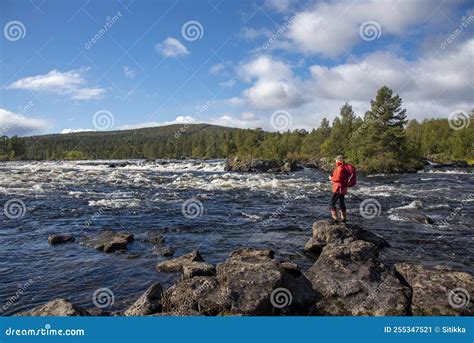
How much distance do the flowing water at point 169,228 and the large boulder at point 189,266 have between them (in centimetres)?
38

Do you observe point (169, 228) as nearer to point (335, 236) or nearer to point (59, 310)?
point (335, 236)

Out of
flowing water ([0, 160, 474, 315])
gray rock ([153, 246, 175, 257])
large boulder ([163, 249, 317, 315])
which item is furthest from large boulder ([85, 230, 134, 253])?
large boulder ([163, 249, 317, 315])

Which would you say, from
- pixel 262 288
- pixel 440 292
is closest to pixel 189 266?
pixel 262 288

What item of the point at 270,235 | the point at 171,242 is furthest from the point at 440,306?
the point at 171,242

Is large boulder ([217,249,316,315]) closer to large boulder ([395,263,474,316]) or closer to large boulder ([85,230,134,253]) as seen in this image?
large boulder ([395,263,474,316])

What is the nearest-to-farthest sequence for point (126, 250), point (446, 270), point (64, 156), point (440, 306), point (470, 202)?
point (440, 306) < point (446, 270) < point (126, 250) < point (470, 202) < point (64, 156)

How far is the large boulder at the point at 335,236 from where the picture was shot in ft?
42.4

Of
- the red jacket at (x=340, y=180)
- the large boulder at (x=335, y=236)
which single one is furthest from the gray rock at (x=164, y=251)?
the red jacket at (x=340, y=180)

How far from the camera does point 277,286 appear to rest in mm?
8438

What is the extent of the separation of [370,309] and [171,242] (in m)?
8.99

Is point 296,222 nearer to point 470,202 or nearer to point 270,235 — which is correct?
point 270,235

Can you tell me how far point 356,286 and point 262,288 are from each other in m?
2.41

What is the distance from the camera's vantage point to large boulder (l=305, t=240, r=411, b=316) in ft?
27.0

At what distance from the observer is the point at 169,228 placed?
1739 centimetres
